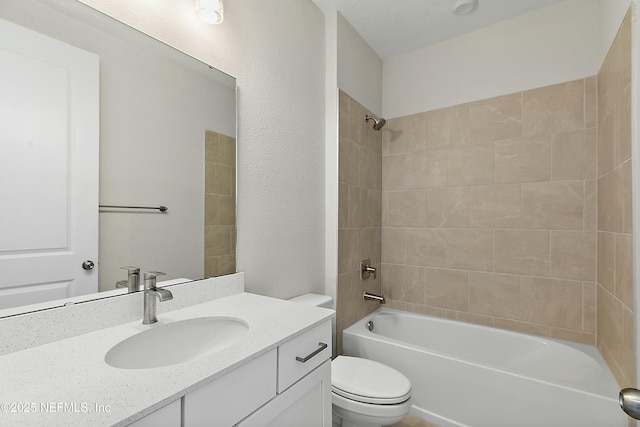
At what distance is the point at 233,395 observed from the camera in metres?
0.77

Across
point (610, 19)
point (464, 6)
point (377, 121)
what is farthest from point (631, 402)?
point (464, 6)

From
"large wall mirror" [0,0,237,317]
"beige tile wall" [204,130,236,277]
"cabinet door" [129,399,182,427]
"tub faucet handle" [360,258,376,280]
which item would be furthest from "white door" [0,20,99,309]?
"tub faucet handle" [360,258,376,280]

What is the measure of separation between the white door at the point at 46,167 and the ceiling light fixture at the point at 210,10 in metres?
0.48

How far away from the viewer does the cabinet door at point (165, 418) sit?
1.91 feet

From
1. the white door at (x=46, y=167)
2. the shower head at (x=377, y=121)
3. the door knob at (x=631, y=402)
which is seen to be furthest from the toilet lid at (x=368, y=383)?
the shower head at (x=377, y=121)

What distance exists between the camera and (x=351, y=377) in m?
1.53

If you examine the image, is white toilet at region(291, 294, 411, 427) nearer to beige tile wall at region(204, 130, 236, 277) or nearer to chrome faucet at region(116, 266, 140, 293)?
beige tile wall at region(204, 130, 236, 277)

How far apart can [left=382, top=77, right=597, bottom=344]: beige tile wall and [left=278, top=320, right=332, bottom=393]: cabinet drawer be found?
1.54 m

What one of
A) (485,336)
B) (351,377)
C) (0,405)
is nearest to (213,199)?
(0,405)

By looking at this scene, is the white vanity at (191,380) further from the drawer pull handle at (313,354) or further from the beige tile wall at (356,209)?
the beige tile wall at (356,209)

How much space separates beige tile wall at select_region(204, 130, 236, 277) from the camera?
53.4 inches

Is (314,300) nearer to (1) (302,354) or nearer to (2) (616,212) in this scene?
(1) (302,354)

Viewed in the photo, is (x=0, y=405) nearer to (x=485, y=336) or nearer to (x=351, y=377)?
(x=351, y=377)

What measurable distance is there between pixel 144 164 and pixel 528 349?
243 centimetres
